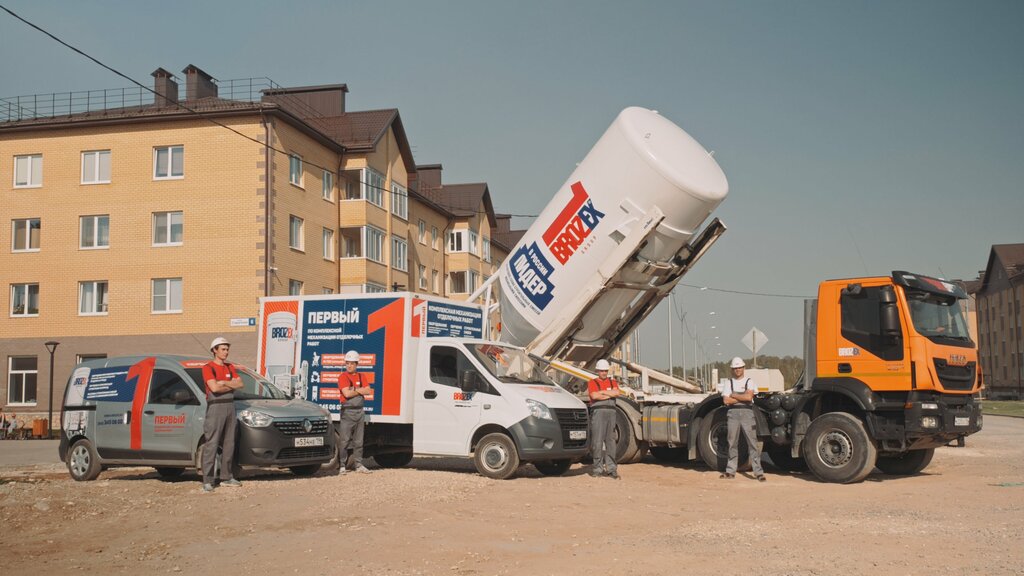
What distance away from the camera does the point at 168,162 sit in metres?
36.2

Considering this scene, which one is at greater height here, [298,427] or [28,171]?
[28,171]

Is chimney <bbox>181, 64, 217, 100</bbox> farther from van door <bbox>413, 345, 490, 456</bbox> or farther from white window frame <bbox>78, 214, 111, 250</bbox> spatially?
van door <bbox>413, 345, 490, 456</bbox>

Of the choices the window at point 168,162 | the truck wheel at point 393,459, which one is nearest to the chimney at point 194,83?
the window at point 168,162

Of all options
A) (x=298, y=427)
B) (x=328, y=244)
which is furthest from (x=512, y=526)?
(x=328, y=244)

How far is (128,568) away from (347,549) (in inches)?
68.1

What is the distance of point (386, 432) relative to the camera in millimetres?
15836

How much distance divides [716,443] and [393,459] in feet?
17.6

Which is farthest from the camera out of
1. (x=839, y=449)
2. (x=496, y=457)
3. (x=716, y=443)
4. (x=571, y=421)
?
(x=716, y=443)

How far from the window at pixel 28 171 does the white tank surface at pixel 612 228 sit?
27.3 m

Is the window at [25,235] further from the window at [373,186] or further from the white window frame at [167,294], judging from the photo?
the window at [373,186]

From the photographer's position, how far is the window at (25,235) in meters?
37.5

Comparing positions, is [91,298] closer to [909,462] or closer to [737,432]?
[737,432]

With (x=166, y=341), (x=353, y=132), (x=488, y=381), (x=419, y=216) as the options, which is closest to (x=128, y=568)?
(x=488, y=381)

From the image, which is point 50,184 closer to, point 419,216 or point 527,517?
point 419,216
